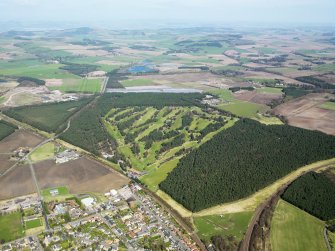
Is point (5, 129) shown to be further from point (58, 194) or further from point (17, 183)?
point (58, 194)

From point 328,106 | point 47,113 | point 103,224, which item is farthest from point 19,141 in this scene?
point 328,106

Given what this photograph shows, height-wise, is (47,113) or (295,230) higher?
(295,230)

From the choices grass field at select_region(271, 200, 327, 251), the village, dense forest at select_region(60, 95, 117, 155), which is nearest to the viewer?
the village

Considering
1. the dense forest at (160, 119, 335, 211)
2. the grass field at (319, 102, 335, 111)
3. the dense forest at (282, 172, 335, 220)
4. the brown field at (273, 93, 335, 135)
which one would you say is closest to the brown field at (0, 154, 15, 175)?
the dense forest at (160, 119, 335, 211)

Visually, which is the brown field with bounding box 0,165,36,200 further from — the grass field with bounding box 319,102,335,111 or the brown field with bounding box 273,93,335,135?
the grass field with bounding box 319,102,335,111

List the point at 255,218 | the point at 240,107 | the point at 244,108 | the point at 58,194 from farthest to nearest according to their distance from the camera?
the point at 240,107 < the point at 244,108 < the point at 58,194 < the point at 255,218

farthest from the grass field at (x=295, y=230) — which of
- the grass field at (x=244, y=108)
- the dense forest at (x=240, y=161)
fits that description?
the grass field at (x=244, y=108)

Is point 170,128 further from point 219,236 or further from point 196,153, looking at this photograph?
point 219,236
